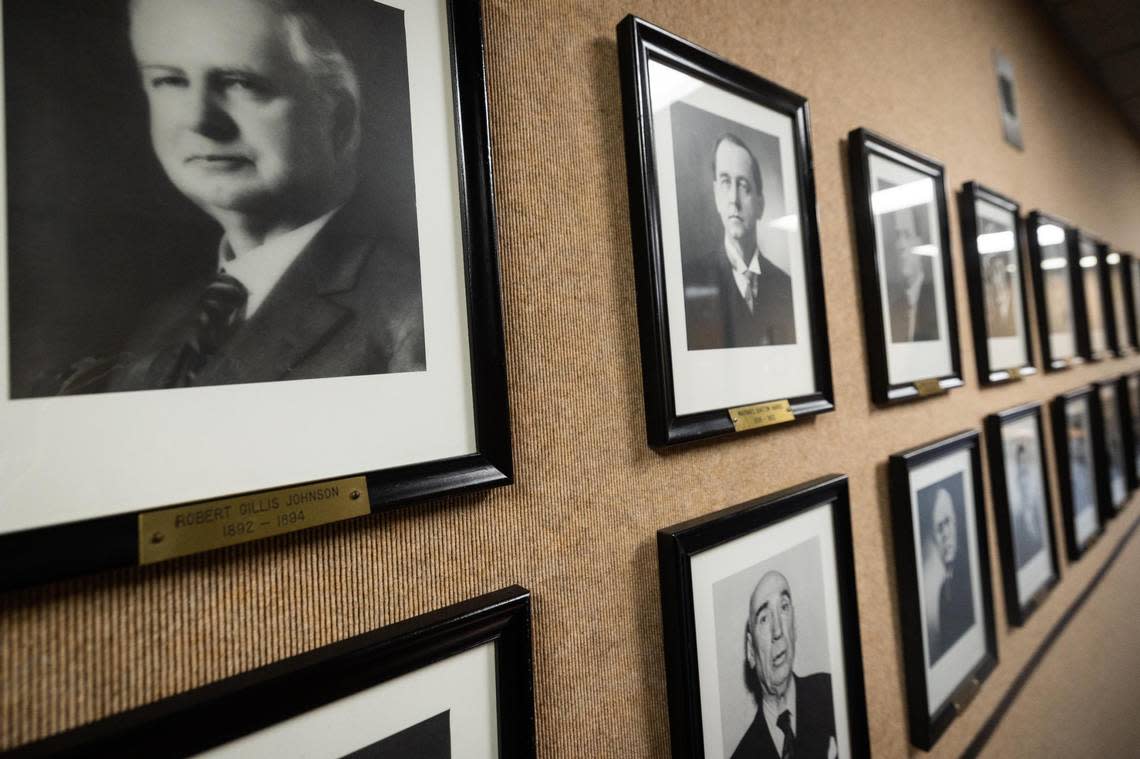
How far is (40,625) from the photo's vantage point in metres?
0.27

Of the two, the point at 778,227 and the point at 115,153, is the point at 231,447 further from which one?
the point at 778,227

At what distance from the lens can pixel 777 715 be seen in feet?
2.00

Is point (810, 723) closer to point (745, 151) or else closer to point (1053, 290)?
point (745, 151)

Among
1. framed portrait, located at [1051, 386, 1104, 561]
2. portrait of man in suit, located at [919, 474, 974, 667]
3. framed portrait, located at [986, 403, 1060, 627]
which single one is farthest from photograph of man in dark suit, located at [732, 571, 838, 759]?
framed portrait, located at [1051, 386, 1104, 561]

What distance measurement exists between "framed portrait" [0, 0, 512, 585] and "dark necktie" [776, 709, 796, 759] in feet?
1.54

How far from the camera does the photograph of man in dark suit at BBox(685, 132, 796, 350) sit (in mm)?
564

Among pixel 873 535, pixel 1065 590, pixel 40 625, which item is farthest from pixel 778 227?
pixel 1065 590

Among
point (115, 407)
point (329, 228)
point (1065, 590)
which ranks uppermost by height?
point (329, 228)

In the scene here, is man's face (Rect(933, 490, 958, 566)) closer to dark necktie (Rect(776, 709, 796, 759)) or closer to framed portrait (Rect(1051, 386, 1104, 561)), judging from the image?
dark necktie (Rect(776, 709, 796, 759))

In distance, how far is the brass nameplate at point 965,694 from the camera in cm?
89

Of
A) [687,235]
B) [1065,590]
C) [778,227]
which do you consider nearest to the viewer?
Result: [687,235]

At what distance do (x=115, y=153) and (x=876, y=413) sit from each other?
93cm

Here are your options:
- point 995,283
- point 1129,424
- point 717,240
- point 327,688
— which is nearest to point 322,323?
point 327,688

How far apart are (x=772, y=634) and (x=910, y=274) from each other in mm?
650
